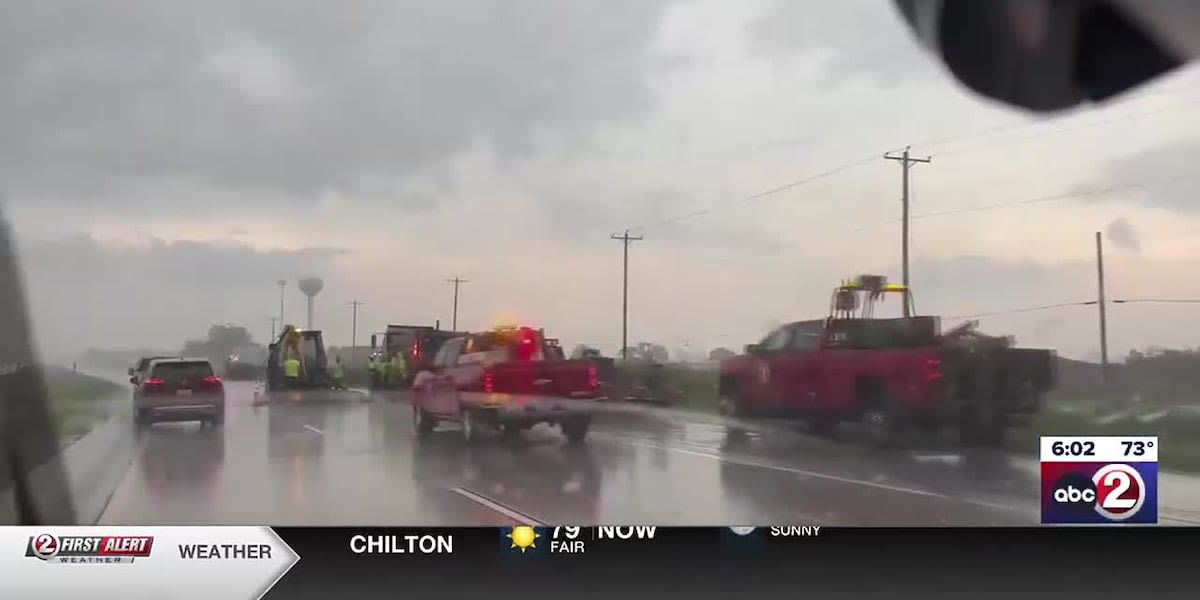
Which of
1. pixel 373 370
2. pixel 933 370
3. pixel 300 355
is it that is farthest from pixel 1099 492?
pixel 300 355

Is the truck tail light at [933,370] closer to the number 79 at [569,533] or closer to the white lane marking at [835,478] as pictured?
the white lane marking at [835,478]

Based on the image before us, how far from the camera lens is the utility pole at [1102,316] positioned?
106 inches

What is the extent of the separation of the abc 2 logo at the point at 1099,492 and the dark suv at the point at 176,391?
7.85 feet

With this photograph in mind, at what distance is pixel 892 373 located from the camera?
2.82 metres

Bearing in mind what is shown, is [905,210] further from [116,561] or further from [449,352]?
[116,561]

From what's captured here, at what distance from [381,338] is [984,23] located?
176 centimetres

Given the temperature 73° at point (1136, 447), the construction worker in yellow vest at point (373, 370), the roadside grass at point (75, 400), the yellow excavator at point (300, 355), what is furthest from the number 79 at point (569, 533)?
the temperature 73° at point (1136, 447)

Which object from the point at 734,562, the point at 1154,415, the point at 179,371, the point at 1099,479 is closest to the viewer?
the point at 179,371

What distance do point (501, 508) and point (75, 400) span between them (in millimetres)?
1218

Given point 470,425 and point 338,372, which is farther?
point 470,425

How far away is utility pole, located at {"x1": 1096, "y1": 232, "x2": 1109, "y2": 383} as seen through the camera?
2699mm

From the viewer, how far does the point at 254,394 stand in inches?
110

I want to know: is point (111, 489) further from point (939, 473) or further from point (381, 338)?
point (939, 473)

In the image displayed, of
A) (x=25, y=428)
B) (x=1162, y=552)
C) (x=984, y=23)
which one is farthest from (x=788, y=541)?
(x=25, y=428)
